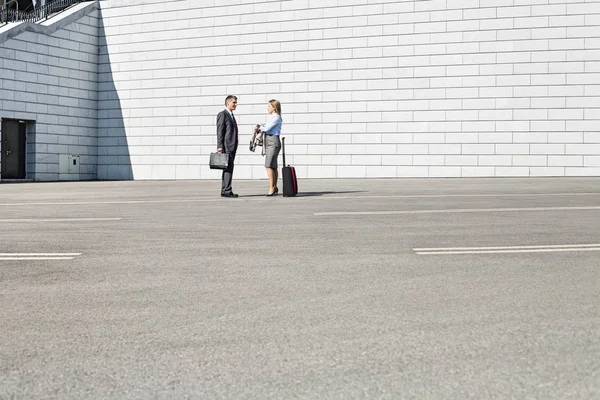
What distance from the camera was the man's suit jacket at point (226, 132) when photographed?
15594 mm

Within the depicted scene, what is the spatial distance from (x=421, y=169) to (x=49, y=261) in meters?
20.1

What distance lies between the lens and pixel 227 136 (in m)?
15.7

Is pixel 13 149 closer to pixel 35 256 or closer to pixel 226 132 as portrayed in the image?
pixel 226 132

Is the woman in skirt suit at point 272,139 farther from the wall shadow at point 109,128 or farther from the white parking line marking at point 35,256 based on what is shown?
the wall shadow at point 109,128

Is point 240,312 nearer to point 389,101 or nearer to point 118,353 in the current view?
point 118,353

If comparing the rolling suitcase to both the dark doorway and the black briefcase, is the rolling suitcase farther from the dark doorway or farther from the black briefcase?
the dark doorway

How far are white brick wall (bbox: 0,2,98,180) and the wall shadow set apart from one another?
0.21 meters

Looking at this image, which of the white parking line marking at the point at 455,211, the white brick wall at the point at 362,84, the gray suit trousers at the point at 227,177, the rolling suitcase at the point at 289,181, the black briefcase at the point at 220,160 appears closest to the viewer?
the white parking line marking at the point at 455,211

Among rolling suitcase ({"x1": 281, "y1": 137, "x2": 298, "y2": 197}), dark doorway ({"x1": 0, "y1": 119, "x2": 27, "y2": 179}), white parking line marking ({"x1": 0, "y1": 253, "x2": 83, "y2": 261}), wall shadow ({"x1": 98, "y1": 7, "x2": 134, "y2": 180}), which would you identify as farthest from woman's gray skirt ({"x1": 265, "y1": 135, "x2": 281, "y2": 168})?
wall shadow ({"x1": 98, "y1": 7, "x2": 134, "y2": 180})

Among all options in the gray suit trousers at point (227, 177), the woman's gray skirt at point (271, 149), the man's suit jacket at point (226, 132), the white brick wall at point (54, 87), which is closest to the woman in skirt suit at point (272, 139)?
the woman's gray skirt at point (271, 149)

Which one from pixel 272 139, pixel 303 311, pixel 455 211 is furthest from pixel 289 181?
pixel 303 311

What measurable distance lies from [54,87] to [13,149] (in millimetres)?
2764

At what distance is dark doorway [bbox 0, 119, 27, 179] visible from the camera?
1084 inches

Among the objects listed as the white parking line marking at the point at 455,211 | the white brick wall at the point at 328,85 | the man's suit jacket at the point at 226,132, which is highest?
the white brick wall at the point at 328,85
